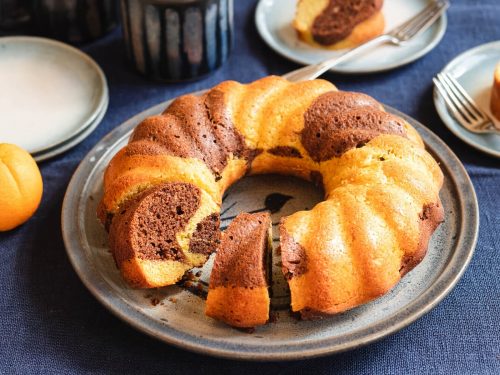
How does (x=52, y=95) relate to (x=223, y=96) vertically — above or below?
below

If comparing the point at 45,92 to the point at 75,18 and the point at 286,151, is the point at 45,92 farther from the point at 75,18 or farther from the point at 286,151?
the point at 286,151

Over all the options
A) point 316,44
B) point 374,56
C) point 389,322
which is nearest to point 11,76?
point 316,44

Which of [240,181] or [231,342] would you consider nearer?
[231,342]

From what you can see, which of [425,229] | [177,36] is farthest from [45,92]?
[425,229]

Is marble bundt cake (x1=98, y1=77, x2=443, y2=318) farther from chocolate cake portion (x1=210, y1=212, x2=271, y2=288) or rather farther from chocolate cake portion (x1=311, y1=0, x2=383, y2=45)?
chocolate cake portion (x1=311, y1=0, x2=383, y2=45)

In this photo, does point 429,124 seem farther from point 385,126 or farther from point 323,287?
point 323,287

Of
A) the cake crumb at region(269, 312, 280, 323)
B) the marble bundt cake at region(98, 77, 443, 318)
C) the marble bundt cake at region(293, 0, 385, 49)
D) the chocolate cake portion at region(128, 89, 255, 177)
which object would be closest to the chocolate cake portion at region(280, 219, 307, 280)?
the marble bundt cake at region(98, 77, 443, 318)
